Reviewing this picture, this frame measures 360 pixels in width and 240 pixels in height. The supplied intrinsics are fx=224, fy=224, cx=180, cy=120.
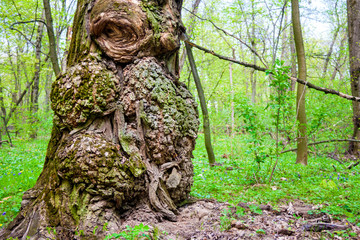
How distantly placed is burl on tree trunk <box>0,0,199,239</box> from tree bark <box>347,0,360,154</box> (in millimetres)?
7420

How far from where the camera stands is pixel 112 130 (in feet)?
8.34

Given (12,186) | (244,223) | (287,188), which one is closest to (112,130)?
(244,223)

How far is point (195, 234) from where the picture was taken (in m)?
2.20

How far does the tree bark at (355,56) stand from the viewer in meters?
7.46

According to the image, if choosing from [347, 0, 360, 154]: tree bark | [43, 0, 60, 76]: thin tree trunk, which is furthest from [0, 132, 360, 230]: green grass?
[347, 0, 360, 154]: tree bark

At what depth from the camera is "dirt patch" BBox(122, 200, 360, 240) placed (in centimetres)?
219

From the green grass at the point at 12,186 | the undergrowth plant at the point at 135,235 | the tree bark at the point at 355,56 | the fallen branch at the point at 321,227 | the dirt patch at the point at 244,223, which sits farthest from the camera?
the tree bark at the point at 355,56

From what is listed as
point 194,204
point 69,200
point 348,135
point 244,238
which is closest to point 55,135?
point 69,200

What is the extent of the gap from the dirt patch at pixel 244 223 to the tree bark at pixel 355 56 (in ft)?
21.0

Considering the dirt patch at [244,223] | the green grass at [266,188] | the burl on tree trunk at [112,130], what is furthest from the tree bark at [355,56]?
the burl on tree trunk at [112,130]

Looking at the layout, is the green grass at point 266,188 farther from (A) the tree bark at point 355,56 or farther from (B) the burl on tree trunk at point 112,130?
(A) the tree bark at point 355,56

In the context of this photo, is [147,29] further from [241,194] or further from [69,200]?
[241,194]

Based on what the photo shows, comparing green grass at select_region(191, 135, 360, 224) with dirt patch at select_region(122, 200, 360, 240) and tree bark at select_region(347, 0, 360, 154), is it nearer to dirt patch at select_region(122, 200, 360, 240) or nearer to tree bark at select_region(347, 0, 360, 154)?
dirt patch at select_region(122, 200, 360, 240)

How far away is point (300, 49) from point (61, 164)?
6.30m
